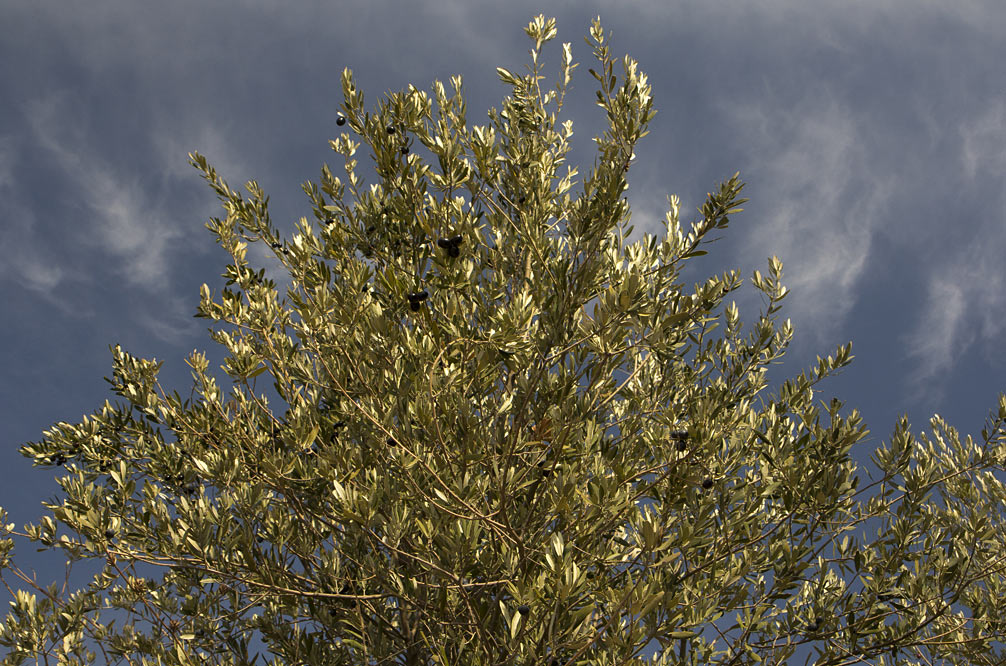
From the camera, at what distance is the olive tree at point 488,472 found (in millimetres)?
5566

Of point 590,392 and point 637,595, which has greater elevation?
point 590,392

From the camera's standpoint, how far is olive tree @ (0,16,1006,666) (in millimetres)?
5566

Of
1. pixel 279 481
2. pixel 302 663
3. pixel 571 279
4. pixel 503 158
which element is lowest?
pixel 302 663

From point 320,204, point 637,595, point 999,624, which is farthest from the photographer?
point 320,204

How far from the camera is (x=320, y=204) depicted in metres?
8.59

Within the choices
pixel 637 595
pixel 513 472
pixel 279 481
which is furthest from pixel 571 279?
pixel 279 481

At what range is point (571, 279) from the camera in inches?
234

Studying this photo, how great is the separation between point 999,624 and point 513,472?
16.8ft

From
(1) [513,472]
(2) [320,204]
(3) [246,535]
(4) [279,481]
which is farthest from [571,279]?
(2) [320,204]

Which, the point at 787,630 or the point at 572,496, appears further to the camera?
the point at 787,630

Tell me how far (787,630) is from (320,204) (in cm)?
669

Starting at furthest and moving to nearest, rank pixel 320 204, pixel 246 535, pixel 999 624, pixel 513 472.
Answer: pixel 320 204 < pixel 999 624 < pixel 246 535 < pixel 513 472

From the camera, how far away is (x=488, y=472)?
5828 millimetres

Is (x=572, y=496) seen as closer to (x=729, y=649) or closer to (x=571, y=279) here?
(x=571, y=279)
